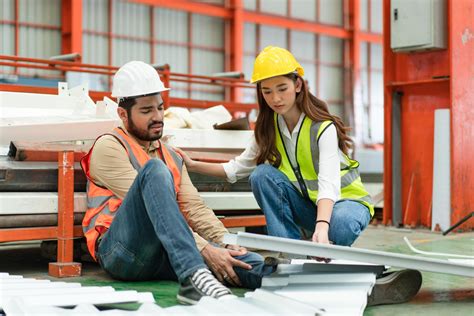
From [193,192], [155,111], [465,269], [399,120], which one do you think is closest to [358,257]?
[465,269]

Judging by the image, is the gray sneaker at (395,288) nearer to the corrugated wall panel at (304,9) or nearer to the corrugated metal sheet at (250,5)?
the corrugated metal sheet at (250,5)

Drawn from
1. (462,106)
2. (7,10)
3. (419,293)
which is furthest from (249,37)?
(419,293)

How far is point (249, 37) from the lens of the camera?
18453 millimetres

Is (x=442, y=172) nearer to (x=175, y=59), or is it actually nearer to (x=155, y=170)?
(x=155, y=170)

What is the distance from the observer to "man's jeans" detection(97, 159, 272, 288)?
285cm

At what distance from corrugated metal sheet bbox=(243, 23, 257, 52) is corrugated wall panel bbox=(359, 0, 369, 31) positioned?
4.21 m

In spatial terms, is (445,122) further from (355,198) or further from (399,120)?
(355,198)

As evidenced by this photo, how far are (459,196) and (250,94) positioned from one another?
1205cm

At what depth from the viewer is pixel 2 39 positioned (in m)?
14.4

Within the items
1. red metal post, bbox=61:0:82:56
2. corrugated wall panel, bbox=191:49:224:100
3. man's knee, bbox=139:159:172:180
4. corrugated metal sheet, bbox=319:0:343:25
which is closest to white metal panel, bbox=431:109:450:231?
man's knee, bbox=139:159:172:180

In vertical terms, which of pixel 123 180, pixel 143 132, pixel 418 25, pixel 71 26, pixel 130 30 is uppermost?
pixel 130 30

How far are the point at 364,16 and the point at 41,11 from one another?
10.4 m

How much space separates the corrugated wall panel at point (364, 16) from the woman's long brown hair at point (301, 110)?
59.2ft

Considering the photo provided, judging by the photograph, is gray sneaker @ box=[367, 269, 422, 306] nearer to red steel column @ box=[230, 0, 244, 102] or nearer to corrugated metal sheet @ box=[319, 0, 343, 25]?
red steel column @ box=[230, 0, 244, 102]
